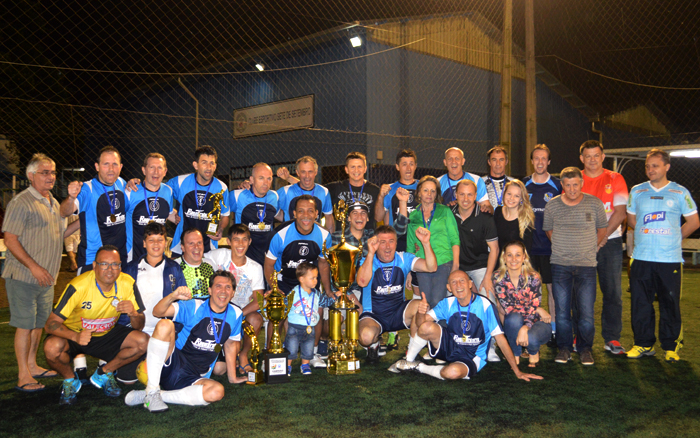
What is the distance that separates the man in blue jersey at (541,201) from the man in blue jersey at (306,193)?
2038 millimetres

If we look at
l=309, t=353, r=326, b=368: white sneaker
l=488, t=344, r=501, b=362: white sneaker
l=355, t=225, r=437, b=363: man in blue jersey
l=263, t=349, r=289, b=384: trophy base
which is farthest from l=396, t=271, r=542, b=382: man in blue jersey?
l=263, t=349, r=289, b=384: trophy base

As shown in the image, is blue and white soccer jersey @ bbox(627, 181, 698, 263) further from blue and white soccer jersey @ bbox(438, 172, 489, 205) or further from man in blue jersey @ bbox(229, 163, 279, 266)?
man in blue jersey @ bbox(229, 163, 279, 266)

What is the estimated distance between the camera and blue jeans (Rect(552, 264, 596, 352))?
4477 millimetres

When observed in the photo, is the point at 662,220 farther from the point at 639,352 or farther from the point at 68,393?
the point at 68,393

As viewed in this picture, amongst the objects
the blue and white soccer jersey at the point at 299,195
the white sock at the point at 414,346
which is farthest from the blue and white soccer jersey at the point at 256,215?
the white sock at the point at 414,346

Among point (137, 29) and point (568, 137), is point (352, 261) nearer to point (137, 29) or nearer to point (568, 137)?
point (137, 29)

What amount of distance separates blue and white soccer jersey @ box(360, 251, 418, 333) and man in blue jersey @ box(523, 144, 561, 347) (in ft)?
4.13

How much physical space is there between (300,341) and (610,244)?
299 centimetres

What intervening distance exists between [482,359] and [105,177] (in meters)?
3.52

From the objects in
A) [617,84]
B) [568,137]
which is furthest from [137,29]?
[568,137]

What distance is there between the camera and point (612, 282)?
15.5 feet

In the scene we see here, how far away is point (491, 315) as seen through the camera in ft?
13.4

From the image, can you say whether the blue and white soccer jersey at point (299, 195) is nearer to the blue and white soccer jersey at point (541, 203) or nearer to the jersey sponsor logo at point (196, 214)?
the jersey sponsor logo at point (196, 214)

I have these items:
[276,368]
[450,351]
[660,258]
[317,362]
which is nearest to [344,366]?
[317,362]
